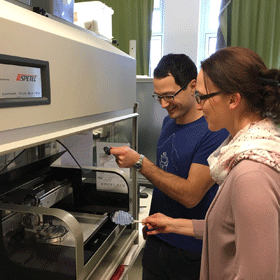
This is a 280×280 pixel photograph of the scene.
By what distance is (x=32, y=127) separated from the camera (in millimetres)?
594

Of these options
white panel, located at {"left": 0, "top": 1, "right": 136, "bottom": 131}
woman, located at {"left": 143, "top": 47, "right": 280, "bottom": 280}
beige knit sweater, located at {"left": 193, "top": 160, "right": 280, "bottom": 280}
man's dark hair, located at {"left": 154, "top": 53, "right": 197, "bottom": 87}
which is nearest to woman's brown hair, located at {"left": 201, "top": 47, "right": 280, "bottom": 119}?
woman, located at {"left": 143, "top": 47, "right": 280, "bottom": 280}

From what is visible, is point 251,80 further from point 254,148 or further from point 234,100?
point 254,148

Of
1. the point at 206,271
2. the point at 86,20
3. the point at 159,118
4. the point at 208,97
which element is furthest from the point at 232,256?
the point at 159,118

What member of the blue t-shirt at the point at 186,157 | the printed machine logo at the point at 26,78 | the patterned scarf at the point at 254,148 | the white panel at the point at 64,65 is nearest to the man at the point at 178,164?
the blue t-shirt at the point at 186,157

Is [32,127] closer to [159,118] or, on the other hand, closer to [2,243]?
[2,243]

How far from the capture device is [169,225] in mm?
1080

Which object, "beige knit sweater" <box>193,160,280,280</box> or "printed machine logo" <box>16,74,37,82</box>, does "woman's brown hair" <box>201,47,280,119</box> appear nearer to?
"beige knit sweater" <box>193,160,280,280</box>

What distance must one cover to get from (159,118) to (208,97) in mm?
1558

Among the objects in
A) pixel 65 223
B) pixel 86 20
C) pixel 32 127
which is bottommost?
pixel 65 223

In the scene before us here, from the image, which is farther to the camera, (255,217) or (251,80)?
(251,80)

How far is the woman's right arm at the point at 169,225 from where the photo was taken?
1047mm

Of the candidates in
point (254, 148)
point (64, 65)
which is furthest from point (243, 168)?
point (64, 65)

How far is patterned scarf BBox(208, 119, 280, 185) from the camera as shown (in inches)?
24.6

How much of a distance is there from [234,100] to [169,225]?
0.57 m
